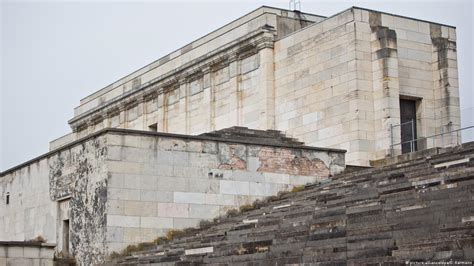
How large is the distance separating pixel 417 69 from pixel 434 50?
1.21 metres

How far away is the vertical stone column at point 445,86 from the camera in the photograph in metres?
30.7

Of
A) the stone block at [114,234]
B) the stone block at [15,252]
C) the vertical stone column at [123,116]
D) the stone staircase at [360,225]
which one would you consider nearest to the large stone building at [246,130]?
the stone block at [114,234]

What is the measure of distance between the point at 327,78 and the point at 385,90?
2409 millimetres

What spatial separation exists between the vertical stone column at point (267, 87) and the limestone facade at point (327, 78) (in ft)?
0.12

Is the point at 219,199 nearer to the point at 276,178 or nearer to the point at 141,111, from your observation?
the point at 276,178

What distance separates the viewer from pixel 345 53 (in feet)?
98.1

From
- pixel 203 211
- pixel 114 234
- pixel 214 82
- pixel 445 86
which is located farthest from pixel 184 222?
pixel 214 82

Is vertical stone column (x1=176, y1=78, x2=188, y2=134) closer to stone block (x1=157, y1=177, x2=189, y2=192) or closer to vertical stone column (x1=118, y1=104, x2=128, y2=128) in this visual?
vertical stone column (x1=118, y1=104, x2=128, y2=128)

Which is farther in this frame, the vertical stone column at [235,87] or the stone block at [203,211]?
the vertical stone column at [235,87]

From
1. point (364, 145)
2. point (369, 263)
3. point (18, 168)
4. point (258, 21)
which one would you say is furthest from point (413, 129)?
point (369, 263)

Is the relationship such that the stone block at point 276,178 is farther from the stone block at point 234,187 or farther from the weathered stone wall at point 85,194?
the weathered stone wall at point 85,194

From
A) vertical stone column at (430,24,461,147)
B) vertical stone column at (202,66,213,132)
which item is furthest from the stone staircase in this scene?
vertical stone column at (202,66,213,132)

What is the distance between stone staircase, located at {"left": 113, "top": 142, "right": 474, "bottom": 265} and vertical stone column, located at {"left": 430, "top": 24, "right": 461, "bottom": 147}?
710cm

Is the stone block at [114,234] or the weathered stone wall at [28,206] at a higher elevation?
the weathered stone wall at [28,206]
